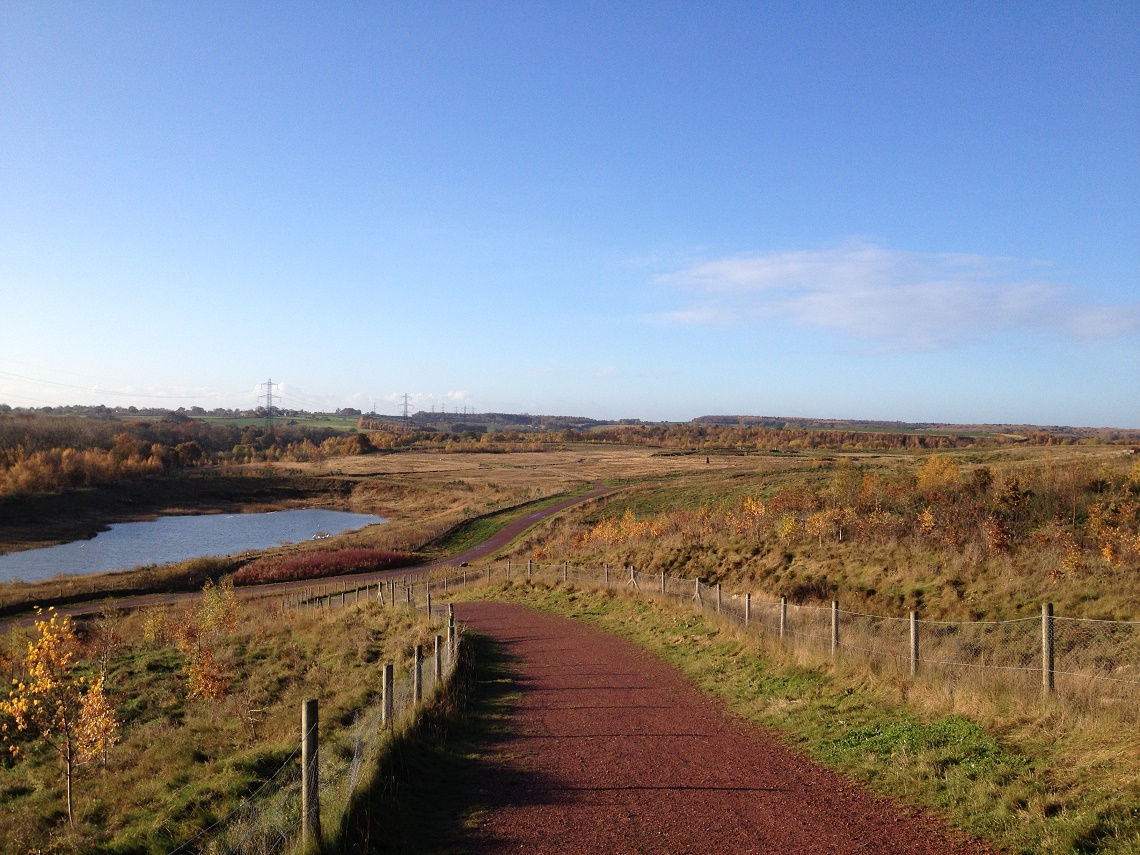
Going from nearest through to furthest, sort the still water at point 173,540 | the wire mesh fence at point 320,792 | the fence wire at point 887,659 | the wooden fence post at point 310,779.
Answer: the wooden fence post at point 310,779 < the wire mesh fence at point 320,792 < the fence wire at point 887,659 < the still water at point 173,540

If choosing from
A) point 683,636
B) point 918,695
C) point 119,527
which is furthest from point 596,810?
point 119,527

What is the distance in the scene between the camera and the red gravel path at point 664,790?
7121 millimetres

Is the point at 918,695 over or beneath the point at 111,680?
over

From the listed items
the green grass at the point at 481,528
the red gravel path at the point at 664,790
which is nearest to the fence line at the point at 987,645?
the red gravel path at the point at 664,790

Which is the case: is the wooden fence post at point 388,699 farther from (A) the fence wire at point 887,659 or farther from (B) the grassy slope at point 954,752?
(B) the grassy slope at point 954,752

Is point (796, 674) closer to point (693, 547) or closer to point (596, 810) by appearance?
point (596, 810)

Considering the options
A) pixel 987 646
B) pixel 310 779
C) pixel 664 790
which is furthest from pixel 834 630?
pixel 310 779

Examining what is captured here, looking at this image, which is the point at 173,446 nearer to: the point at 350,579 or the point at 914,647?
the point at 350,579

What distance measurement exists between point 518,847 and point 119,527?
9284cm

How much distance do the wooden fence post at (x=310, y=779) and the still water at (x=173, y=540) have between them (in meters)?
57.9

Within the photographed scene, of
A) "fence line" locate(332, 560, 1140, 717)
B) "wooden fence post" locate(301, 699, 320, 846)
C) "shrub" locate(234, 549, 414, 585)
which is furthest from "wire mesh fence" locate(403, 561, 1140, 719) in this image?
"shrub" locate(234, 549, 414, 585)

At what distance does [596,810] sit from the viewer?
26.2 feet

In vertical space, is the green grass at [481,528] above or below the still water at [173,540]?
above

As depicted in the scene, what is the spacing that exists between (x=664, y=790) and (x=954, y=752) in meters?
3.32
